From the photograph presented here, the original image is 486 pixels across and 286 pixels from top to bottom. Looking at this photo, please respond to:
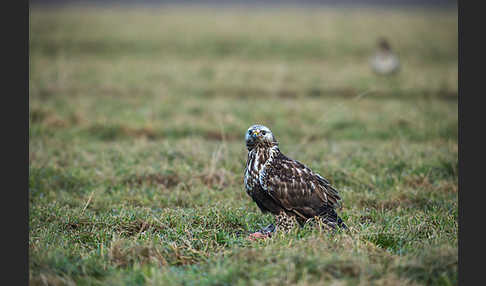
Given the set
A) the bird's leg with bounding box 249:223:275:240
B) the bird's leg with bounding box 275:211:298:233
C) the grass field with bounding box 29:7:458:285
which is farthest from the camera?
the bird's leg with bounding box 275:211:298:233

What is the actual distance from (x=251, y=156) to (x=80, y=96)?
9.00 metres

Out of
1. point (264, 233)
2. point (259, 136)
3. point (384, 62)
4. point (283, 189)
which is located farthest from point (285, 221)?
point (384, 62)

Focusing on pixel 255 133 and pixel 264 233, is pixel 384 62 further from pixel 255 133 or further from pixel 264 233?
pixel 264 233

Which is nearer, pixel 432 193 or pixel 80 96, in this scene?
pixel 432 193

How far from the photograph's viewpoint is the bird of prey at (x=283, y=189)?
209 inches

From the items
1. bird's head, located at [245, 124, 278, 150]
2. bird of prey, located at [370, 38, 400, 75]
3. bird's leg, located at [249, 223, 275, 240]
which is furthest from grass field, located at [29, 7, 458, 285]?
bird's head, located at [245, 124, 278, 150]

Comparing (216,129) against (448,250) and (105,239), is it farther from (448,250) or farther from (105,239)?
(448,250)

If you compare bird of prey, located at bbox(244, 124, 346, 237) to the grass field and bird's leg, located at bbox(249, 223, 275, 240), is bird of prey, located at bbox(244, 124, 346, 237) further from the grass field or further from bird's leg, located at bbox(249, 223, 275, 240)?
the grass field

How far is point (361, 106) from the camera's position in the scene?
12.7 meters

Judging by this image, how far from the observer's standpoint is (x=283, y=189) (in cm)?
529

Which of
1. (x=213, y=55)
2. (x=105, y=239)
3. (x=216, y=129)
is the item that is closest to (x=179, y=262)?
(x=105, y=239)

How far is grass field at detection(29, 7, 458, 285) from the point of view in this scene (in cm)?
444

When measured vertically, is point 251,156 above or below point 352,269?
above

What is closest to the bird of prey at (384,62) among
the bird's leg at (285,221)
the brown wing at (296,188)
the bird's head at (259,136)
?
the brown wing at (296,188)
